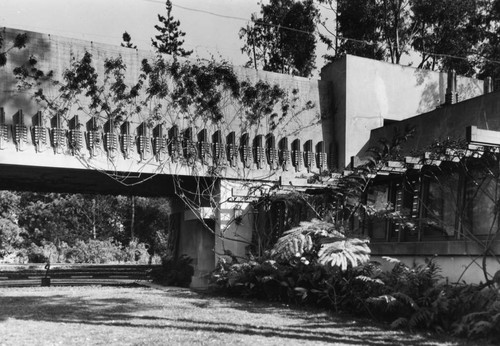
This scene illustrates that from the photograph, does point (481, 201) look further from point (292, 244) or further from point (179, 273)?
point (179, 273)

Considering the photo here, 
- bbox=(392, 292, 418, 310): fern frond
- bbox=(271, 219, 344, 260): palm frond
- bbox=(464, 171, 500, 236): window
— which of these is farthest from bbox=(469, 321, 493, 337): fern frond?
bbox=(271, 219, 344, 260): palm frond

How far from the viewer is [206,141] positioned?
1775 cm

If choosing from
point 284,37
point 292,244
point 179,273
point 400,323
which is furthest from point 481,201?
point 284,37

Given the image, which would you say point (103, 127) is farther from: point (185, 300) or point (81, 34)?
point (185, 300)

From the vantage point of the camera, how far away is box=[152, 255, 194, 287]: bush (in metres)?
19.6

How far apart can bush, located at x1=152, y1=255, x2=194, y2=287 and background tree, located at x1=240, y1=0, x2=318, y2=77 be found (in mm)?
17503

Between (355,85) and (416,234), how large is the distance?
7.72 meters

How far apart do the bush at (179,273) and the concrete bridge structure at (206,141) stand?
455 mm

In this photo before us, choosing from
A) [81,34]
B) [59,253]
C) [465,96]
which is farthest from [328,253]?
[59,253]

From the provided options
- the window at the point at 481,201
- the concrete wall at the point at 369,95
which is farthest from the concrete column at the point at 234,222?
the window at the point at 481,201

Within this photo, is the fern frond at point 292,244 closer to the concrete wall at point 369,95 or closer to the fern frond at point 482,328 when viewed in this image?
the fern frond at point 482,328

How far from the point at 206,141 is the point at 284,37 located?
19.2m

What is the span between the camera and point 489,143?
31.0 ft

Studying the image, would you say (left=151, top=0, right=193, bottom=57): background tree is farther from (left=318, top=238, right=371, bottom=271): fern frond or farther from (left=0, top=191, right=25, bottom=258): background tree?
(left=318, top=238, right=371, bottom=271): fern frond
